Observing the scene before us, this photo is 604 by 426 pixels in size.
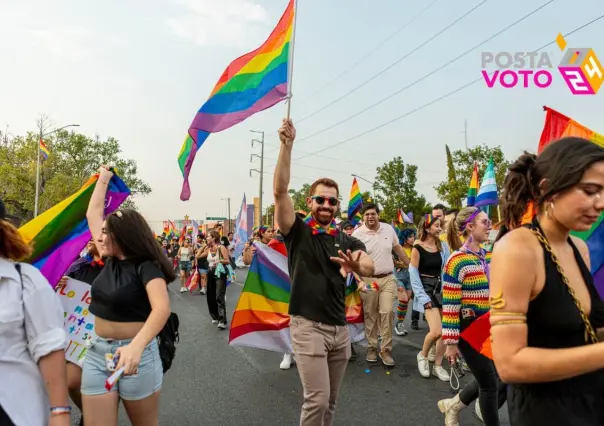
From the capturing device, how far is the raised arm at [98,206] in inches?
131

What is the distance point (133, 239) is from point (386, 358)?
4.11 metres

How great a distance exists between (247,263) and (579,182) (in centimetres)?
480

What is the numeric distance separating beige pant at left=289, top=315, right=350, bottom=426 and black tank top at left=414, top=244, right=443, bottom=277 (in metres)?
3.18

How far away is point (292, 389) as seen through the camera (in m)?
5.07

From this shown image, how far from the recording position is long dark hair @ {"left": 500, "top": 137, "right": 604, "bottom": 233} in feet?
4.82

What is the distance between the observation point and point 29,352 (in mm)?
1822

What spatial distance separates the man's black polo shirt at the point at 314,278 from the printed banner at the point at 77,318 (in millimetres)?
1509

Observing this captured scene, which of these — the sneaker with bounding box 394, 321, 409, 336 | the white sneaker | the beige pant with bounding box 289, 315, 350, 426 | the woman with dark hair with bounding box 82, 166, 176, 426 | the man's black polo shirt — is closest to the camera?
the woman with dark hair with bounding box 82, 166, 176, 426

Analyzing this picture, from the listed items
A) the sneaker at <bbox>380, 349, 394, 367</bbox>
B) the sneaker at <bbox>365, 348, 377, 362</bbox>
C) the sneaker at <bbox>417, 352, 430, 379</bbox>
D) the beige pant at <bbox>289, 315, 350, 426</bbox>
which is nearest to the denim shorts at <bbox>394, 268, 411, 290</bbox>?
the sneaker at <bbox>365, 348, 377, 362</bbox>

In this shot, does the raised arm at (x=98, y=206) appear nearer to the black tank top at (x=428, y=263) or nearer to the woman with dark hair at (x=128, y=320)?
the woman with dark hair at (x=128, y=320)

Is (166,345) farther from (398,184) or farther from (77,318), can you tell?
(398,184)

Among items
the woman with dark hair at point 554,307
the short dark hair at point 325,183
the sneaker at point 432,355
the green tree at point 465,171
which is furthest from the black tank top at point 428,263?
the green tree at point 465,171

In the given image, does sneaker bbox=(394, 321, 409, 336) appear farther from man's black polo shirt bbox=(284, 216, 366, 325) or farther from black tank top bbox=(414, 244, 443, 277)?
man's black polo shirt bbox=(284, 216, 366, 325)

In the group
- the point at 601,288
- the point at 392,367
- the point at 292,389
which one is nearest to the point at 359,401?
the point at 292,389
